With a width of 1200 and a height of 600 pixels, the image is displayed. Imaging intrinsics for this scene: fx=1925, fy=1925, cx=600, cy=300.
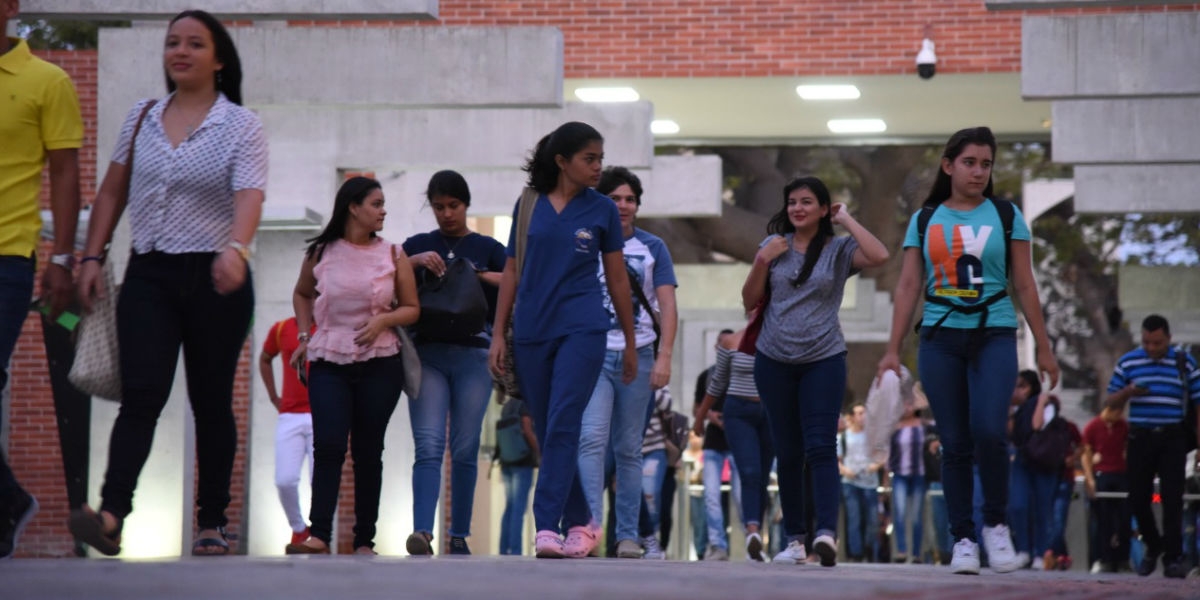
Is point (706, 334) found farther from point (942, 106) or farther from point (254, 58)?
point (254, 58)

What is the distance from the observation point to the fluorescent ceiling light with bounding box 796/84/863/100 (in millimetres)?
20391

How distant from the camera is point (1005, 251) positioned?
829 centimetres

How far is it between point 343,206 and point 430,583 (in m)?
4.28

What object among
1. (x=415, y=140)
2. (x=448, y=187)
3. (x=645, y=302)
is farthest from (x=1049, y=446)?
(x=448, y=187)

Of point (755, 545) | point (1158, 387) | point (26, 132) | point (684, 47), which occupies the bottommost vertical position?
point (755, 545)

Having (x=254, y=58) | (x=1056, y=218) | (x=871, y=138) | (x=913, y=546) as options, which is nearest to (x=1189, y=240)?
(x=1056, y=218)

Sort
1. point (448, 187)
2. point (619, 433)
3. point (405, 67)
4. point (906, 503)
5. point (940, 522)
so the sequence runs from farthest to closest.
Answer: point (940, 522) → point (906, 503) → point (405, 67) → point (619, 433) → point (448, 187)

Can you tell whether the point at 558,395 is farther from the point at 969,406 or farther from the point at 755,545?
the point at 755,545

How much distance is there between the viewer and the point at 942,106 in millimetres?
21641

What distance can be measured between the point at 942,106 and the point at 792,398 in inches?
531

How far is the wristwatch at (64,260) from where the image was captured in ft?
21.5

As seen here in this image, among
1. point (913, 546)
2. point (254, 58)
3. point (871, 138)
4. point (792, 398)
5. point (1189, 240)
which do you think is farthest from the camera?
point (1189, 240)

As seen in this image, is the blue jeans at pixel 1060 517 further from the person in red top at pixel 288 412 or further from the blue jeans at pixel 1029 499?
the person in red top at pixel 288 412

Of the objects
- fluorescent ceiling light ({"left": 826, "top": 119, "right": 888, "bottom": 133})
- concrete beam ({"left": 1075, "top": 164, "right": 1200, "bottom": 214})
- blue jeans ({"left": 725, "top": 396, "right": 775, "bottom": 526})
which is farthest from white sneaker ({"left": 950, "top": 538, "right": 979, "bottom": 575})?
fluorescent ceiling light ({"left": 826, "top": 119, "right": 888, "bottom": 133})
